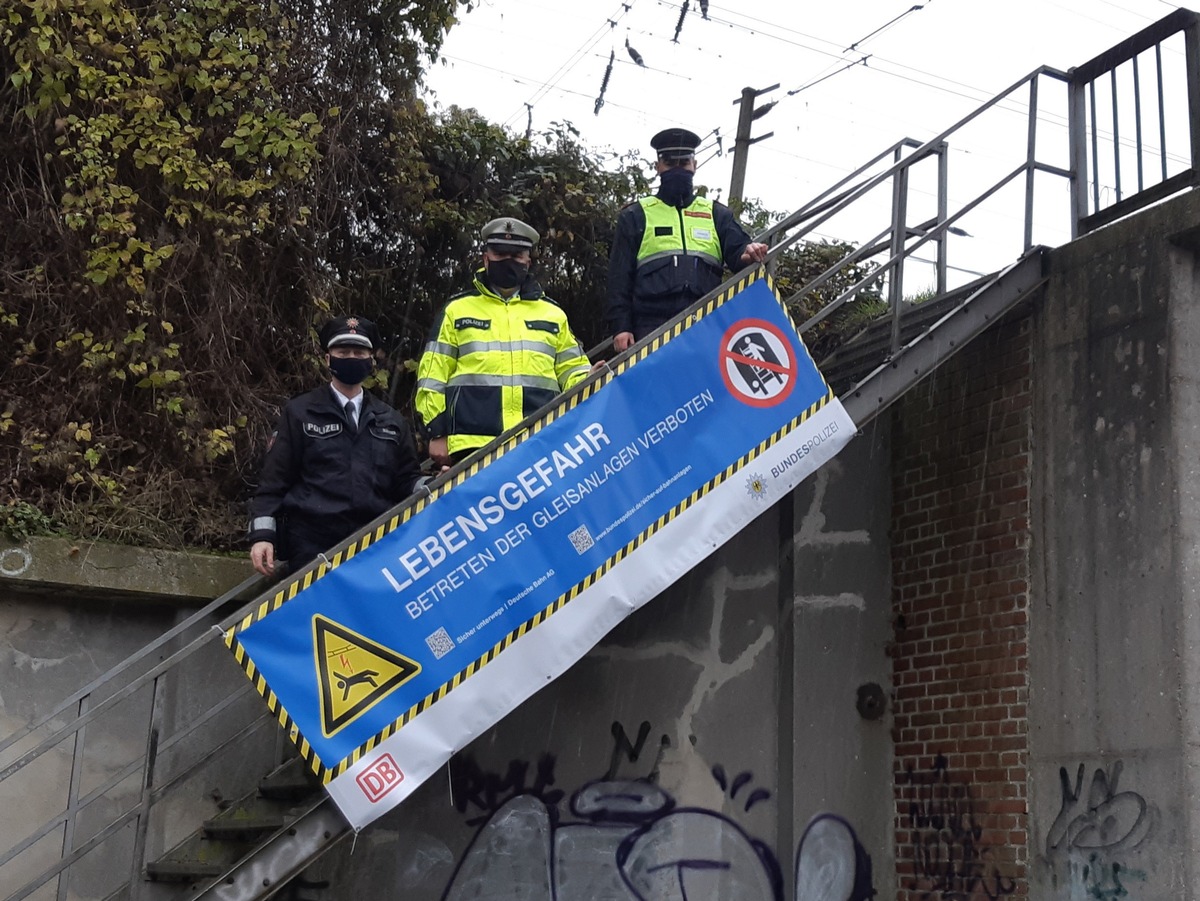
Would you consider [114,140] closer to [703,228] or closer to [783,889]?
[703,228]

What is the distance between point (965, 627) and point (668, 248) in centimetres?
260

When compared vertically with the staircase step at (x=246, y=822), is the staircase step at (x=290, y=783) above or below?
above

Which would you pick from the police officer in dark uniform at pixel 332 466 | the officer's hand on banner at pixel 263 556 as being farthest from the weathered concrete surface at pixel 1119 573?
the officer's hand on banner at pixel 263 556

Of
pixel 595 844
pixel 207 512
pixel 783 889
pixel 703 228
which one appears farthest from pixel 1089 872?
pixel 207 512

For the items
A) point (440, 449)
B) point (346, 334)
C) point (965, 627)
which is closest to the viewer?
point (346, 334)

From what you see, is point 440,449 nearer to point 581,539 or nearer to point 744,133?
point 581,539

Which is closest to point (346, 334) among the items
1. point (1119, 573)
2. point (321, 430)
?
point (321, 430)

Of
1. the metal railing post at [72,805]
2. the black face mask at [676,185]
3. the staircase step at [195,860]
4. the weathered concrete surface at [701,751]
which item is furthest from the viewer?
the black face mask at [676,185]

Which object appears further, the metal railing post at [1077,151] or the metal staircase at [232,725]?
the metal railing post at [1077,151]

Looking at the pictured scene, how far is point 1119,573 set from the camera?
6.32m

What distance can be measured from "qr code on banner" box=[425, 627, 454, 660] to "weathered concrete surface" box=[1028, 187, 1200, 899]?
316cm

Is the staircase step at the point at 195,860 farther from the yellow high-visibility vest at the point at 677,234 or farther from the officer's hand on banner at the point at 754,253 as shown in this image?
the officer's hand on banner at the point at 754,253

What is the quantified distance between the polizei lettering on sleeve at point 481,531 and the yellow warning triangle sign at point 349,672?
0.21 m

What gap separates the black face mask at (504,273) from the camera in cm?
614
